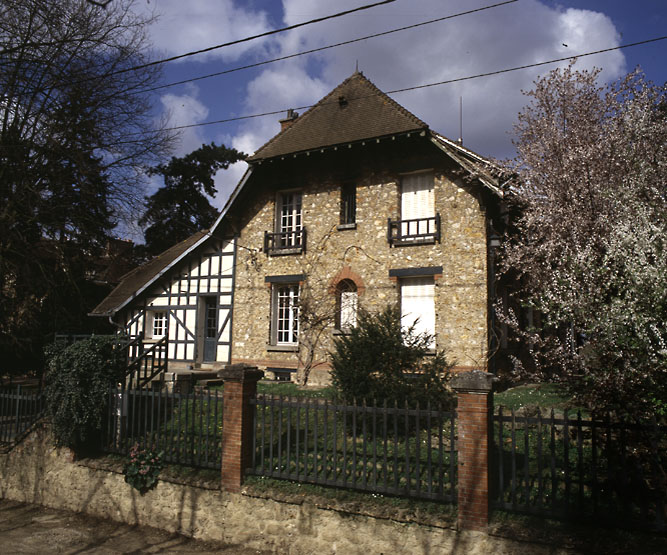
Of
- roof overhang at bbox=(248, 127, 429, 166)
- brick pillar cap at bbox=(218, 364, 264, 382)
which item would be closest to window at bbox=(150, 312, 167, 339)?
roof overhang at bbox=(248, 127, 429, 166)

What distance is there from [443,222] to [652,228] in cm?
828

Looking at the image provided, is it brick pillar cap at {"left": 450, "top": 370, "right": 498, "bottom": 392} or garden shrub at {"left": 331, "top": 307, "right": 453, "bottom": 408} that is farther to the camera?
garden shrub at {"left": 331, "top": 307, "right": 453, "bottom": 408}

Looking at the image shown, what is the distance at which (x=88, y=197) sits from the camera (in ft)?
49.3

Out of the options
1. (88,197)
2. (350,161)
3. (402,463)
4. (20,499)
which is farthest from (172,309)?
(402,463)

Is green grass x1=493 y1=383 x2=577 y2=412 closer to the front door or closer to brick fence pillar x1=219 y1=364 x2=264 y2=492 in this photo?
brick fence pillar x1=219 y1=364 x2=264 y2=492

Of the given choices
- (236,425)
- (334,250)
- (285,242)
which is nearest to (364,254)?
(334,250)

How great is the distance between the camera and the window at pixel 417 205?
15.1 metres

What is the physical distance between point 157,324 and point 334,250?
7.79m

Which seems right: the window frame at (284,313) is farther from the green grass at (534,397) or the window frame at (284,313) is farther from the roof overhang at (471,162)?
the green grass at (534,397)

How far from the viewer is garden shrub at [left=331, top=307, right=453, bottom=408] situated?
845 cm

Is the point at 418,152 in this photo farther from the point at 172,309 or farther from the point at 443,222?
the point at 172,309

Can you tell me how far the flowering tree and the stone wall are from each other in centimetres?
262

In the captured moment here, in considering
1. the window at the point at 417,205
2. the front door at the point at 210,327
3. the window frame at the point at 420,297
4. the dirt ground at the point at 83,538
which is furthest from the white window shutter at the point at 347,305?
the dirt ground at the point at 83,538

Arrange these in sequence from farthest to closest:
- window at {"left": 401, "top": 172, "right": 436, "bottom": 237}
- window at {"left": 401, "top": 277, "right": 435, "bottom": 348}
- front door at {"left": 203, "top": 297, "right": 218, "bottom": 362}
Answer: front door at {"left": 203, "top": 297, "right": 218, "bottom": 362} → window at {"left": 401, "top": 172, "right": 436, "bottom": 237} → window at {"left": 401, "top": 277, "right": 435, "bottom": 348}
